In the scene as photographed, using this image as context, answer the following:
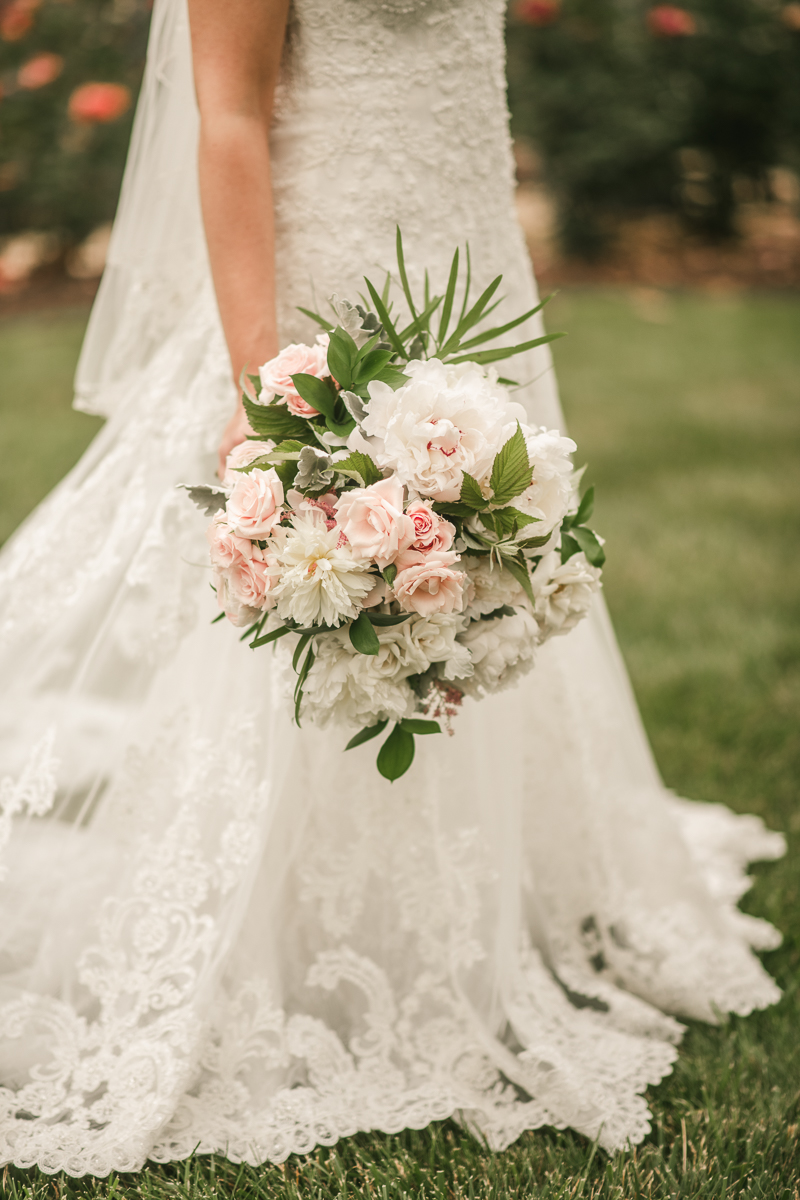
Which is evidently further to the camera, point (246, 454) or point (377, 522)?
point (246, 454)

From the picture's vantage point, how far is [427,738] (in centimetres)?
198

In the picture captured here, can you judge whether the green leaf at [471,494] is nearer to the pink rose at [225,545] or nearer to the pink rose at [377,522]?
the pink rose at [377,522]

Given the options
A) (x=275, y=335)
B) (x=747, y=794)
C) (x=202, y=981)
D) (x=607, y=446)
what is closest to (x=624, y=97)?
(x=607, y=446)

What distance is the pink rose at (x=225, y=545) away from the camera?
1.39 m

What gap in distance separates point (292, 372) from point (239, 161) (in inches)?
18.0

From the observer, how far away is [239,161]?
1688 millimetres

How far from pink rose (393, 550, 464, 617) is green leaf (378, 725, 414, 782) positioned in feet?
0.72

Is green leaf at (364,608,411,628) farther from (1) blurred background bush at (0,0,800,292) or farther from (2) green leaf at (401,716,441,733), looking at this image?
(1) blurred background bush at (0,0,800,292)

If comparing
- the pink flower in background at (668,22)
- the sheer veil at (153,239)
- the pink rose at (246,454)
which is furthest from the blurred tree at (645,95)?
the pink rose at (246,454)

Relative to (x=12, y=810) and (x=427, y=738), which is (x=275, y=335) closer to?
(x=427, y=738)

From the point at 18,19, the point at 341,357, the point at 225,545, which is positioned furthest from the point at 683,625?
the point at 18,19

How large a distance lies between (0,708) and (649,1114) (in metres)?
1.45

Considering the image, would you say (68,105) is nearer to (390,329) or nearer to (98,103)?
(98,103)

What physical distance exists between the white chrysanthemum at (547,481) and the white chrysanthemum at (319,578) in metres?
0.25
